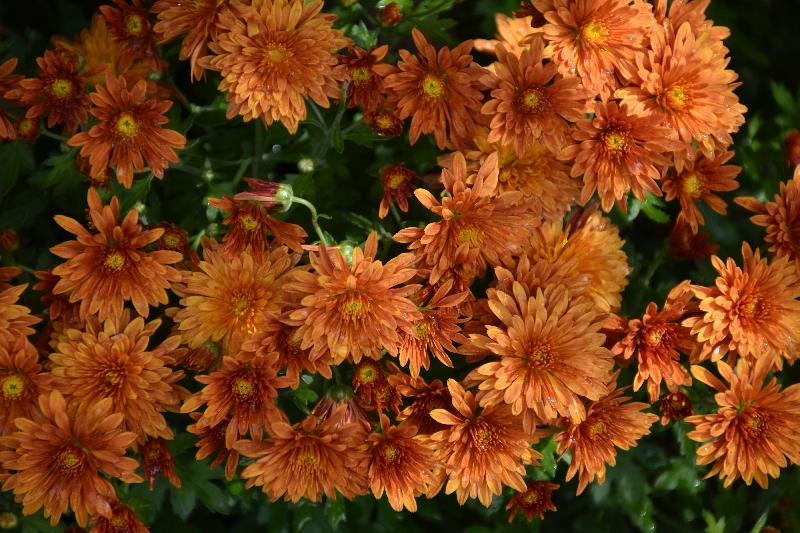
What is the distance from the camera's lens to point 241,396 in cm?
148

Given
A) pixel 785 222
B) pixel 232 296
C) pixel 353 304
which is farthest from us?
pixel 785 222

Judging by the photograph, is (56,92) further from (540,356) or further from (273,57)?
(540,356)

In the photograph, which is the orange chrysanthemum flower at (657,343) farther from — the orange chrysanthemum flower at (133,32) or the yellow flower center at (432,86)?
the orange chrysanthemum flower at (133,32)

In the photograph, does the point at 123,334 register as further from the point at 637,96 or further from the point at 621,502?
the point at 621,502

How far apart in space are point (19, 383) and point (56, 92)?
1.90ft

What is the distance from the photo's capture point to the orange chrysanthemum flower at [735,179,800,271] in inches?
64.1

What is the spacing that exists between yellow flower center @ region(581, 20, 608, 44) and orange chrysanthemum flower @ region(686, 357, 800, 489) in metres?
0.70

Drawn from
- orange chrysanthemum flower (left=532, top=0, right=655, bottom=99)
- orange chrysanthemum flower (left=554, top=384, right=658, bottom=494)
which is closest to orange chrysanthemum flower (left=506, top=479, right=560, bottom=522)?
orange chrysanthemum flower (left=554, top=384, right=658, bottom=494)

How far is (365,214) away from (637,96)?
670 millimetres

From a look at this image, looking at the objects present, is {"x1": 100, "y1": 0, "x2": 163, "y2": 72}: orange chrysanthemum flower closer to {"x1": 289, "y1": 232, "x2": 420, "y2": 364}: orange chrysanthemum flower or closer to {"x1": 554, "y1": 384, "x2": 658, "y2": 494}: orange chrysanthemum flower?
{"x1": 289, "y1": 232, "x2": 420, "y2": 364}: orange chrysanthemum flower

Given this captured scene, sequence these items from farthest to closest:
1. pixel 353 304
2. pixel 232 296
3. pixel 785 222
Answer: pixel 785 222 → pixel 232 296 → pixel 353 304

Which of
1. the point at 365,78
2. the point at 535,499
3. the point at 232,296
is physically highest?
the point at 365,78

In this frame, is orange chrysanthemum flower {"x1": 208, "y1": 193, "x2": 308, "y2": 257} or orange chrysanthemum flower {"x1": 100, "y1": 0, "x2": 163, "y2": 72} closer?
orange chrysanthemum flower {"x1": 208, "y1": 193, "x2": 308, "y2": 257}

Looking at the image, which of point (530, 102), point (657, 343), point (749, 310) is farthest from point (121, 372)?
point (749, 310)
